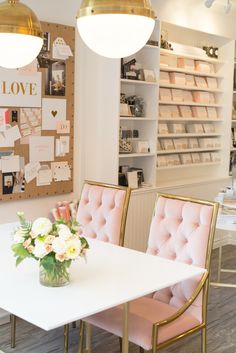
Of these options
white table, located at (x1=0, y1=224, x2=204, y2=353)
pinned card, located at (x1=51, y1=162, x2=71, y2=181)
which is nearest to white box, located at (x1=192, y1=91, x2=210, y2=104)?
pinned card, located at (x1=51, y1=162, x2=71, y2=181)

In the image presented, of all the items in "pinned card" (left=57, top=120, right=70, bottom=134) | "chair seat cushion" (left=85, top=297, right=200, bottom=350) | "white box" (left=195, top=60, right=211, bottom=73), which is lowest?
"chair seat cushion" (left=85, top=297, right=200, bottom=350)

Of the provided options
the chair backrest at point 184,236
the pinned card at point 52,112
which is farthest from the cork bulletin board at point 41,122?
the chair backrest at point 184,236

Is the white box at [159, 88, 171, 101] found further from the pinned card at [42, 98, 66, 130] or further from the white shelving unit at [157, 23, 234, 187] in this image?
the pinned card at [42, 98, 66, 130]

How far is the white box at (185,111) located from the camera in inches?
207

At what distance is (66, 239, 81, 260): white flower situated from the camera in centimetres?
210

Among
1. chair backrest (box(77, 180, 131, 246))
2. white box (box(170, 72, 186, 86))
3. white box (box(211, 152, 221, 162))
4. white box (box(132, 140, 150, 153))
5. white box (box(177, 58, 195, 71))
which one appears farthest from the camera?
white box (box(211, 152, 221, 162))

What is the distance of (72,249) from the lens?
82.8 inches

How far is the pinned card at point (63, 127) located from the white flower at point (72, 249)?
2032mm

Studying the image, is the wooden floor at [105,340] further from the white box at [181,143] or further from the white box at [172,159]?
the white box at [181,143]

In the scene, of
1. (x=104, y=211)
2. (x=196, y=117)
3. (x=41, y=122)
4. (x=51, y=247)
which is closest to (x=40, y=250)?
(x=51, y=247)

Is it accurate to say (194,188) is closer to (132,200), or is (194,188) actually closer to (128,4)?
(132,200)

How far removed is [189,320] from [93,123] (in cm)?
219

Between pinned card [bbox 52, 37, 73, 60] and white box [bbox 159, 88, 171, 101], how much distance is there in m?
1.23

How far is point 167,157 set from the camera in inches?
202
